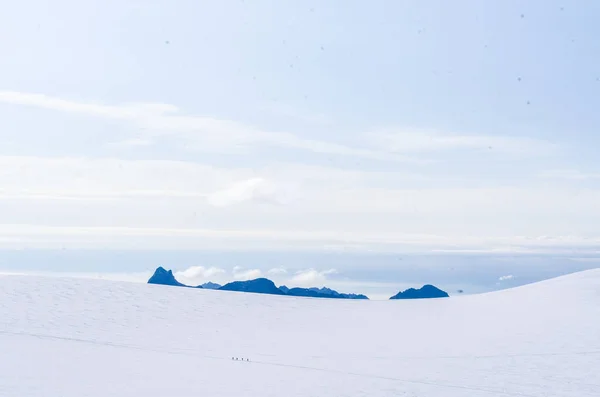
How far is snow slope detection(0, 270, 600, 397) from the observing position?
10312 millimetres

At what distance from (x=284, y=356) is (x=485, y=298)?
10489 millimetres

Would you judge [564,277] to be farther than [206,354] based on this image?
Yes

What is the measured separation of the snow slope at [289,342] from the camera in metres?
10.3

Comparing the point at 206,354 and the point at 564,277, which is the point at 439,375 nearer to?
the point at 206,354

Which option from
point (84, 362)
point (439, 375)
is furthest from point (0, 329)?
point (439, 375)

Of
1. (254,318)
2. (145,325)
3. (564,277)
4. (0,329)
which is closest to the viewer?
(0,329)

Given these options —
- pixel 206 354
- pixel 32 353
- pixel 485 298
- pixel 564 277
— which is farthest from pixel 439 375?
pixel 564 277

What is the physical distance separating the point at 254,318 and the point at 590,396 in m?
9.13

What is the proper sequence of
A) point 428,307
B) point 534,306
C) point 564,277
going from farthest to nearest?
1. point 564,277
2. point 428,307
3. point 534,306

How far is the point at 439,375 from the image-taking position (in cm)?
1147

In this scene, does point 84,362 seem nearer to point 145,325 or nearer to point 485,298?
point 145,325

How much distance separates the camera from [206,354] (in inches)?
508

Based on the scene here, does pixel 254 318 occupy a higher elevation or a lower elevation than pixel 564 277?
lower

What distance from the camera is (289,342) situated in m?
14.6
